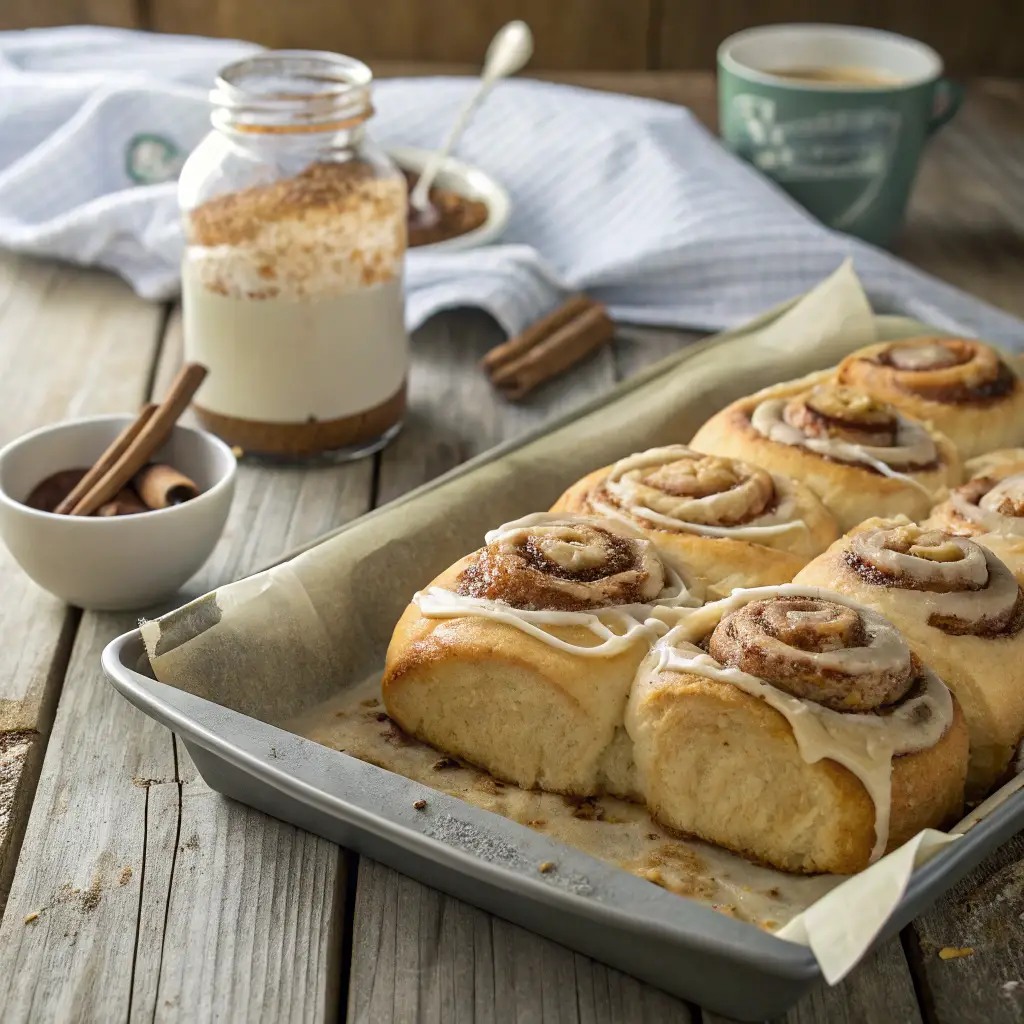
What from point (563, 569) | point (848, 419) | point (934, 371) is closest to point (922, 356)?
point (934, 371)

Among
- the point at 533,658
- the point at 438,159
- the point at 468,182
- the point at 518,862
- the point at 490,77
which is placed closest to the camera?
the point at 518,862

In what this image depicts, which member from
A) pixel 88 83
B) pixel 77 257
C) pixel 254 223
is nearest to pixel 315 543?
pixel 254 223

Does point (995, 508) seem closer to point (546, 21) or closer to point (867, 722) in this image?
point (867, 722)

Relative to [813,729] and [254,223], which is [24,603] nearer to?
[254,223]

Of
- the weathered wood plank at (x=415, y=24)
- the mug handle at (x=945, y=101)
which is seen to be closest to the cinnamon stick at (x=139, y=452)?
the mug handle at (x=945, y=101)

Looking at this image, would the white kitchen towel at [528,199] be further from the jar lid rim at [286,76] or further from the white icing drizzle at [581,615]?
the white icing drizzle at [581,615]

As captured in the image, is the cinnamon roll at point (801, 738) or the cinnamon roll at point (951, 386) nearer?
the cinnamon roll at point (801, 738)

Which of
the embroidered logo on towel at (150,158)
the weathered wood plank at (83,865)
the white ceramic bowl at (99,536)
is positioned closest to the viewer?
the weathered wood plank at (83,865)
